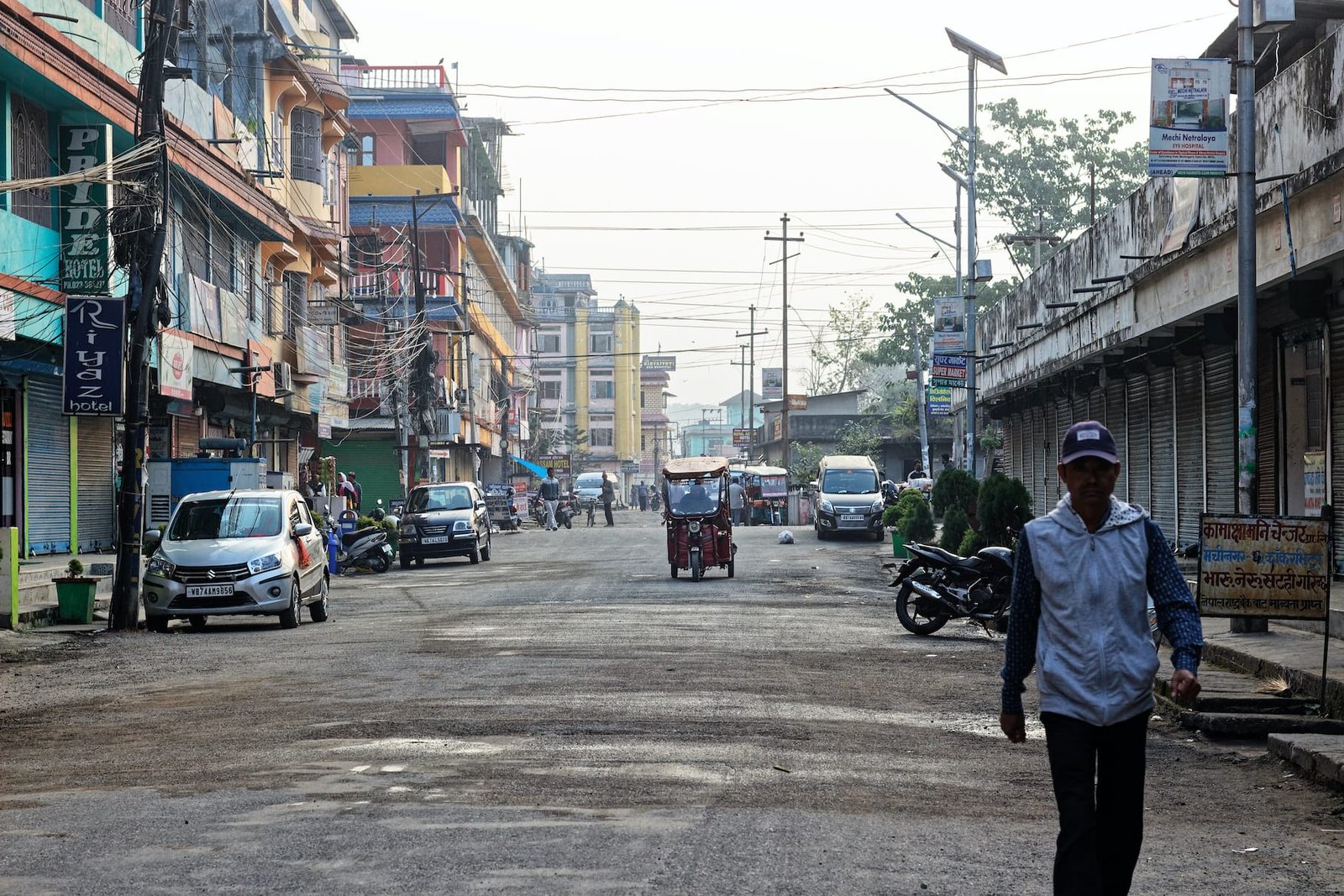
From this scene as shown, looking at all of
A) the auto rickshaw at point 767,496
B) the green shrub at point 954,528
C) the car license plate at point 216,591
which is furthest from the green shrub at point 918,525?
the auto rickshaw at point 767,496

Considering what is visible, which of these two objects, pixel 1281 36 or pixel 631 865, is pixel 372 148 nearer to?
pixel 1281 36

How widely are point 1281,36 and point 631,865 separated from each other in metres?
20.0

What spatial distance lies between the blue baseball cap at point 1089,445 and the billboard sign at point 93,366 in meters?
16.9

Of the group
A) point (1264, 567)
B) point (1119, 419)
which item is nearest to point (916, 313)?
point (1119, 419)

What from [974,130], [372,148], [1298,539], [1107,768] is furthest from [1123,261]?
[372,148]

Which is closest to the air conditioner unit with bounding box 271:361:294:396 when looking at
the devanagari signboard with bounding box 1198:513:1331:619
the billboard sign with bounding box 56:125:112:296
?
the billboard sign with bounding box 56:125:112:296

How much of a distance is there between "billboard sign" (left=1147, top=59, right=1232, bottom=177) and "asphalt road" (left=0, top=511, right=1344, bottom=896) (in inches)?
204

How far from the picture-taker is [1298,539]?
11453 mm

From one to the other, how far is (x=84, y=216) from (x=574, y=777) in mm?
18342

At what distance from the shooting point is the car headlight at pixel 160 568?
19.0 metres

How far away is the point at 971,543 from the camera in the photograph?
25.5 metres

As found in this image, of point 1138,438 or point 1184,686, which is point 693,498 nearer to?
point 1138,438

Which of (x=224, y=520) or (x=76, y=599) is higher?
(x=224, y=520)

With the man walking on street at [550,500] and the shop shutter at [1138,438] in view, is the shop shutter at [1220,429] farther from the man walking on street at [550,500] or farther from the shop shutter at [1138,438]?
the man walking on street at [550,500]
